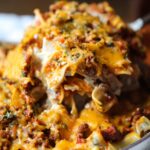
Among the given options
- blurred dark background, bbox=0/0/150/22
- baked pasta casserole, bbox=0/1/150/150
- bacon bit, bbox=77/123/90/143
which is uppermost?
blurred dark background, bbox=0/0/150/22

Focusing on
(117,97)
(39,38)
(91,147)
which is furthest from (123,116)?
(39,38)

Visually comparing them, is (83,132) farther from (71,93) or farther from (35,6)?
(35,6)

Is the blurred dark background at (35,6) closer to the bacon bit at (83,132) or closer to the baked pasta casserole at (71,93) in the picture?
the baked pasta casserole at (71,93)

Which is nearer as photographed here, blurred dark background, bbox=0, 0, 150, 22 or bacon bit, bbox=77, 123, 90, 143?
bacon bit, bbox=77, 123, 90, 143

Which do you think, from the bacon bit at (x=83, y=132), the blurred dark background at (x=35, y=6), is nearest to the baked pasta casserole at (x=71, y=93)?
the bacon bit at (x=83, y=132)

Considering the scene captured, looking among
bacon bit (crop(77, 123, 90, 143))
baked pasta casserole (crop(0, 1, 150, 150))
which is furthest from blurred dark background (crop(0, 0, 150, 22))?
bacon bit (crop(77, 123, 90, 143))

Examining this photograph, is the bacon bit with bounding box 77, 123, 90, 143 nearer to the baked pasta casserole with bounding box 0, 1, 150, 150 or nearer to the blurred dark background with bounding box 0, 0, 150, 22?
the baked pasta casserole with bounding box 0, 1, 150, 150

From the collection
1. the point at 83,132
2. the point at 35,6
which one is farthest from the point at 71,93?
the point at 35,6

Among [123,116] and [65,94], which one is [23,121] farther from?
[123,116]

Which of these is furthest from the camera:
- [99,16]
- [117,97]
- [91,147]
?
[99,16]

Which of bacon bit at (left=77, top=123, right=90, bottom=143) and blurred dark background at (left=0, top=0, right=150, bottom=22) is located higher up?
blurred dark background at (left=0, top=0, right=150, bottom=22)
